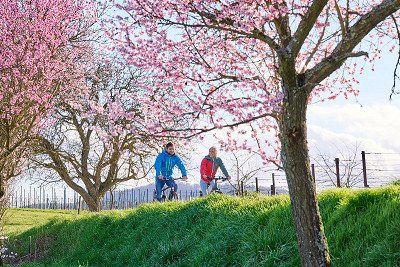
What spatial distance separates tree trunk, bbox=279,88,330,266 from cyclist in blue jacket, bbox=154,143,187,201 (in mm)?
9243

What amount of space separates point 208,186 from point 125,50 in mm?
8299

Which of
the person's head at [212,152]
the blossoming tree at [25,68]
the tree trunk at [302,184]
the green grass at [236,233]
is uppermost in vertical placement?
the blossoming tree at [25,68]

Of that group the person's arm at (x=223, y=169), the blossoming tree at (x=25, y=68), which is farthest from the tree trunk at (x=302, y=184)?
the person's arm at (x=223, y=169)

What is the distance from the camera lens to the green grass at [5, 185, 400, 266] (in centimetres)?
734

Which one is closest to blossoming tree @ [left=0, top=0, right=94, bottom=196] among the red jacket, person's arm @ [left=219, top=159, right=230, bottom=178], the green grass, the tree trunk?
the green grass

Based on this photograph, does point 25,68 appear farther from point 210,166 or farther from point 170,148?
point 210,166

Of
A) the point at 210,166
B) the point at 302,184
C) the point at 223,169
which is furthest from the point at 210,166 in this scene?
the point at 302,184

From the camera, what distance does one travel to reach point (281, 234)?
8328 millimetres

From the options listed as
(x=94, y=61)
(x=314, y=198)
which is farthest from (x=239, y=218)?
(x=94, y=61)

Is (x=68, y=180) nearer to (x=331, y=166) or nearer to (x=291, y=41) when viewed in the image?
(x=331, y=166)

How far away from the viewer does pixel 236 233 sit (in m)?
9.24

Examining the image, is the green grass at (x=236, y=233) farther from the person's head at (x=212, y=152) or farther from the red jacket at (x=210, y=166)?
the person's head at (x=212, y=152)

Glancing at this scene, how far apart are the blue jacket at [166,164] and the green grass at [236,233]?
1321 mm

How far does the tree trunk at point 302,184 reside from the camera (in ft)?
17.6
